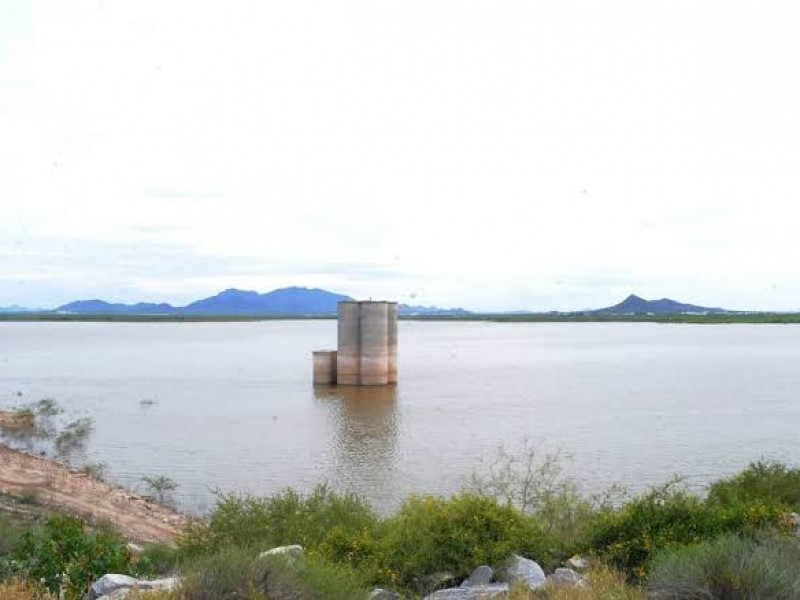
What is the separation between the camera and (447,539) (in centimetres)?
942

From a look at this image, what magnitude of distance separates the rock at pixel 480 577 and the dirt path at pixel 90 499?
28.5 ft

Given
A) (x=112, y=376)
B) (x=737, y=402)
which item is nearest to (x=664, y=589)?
(x=737, y=402)

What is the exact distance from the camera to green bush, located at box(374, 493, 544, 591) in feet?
30.0

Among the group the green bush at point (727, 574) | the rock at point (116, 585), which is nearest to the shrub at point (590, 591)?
the green bush at point (727, 574)

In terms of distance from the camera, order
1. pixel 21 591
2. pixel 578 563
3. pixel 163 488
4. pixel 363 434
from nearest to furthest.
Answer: pixel 21 591 → pixel 578 563 → pixel 163 488 → pixel 363 434

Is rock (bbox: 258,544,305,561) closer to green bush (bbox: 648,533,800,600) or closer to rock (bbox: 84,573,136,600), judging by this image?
rock (bbox: 84,573,136,600)

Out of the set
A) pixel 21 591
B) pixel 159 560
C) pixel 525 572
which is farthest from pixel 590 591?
pixel 159 560

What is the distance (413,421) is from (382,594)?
28584mm

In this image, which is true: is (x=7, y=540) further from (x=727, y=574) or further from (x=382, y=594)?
(x=727, y=574)

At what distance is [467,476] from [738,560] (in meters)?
16.7

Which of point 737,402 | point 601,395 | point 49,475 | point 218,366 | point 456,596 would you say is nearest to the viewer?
point 456,596

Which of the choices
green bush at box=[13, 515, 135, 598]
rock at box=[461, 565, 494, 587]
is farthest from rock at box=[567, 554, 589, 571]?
green bush at box=[13, 515, 135, 598]

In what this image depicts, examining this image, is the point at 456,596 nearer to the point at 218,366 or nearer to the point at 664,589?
the point at 664,589

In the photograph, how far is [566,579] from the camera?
807 centimetres
